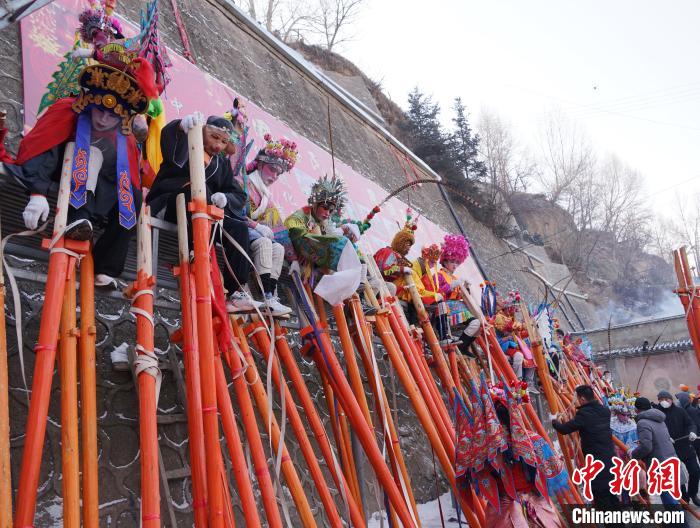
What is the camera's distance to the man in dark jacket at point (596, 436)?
4.36 meters

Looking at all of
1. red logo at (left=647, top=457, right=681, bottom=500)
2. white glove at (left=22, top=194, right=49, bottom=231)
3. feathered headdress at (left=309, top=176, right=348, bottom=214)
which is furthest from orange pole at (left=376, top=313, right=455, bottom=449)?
red logo at (left=647, top=457, right=681, bottom=500)

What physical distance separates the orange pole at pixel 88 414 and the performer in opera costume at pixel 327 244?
1.34 metres

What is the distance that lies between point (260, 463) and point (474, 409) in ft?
5.38

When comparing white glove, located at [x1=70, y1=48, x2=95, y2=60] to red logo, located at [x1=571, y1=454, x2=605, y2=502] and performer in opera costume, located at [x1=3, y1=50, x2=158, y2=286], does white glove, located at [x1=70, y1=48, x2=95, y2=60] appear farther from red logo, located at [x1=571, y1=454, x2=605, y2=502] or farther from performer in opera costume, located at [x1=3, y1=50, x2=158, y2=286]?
red logo, located at [x1=571, y1=454, x2=605, y2=502]

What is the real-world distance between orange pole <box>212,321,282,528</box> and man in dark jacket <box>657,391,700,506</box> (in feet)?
19.3

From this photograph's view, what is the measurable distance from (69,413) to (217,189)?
53.0 inches

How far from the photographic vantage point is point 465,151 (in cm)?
1842

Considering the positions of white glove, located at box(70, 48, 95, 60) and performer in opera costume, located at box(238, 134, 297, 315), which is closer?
white glove, located at box(70, 48, 95, 60)

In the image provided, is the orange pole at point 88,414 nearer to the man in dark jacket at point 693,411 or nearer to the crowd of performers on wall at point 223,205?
the crowd of performers on wall at point 223,205

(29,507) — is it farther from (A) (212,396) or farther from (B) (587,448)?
(B) (587,448)

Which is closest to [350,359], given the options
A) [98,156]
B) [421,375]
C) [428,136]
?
[421,375]

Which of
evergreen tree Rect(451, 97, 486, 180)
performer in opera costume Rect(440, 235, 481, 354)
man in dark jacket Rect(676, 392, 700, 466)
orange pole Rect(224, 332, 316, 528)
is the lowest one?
man in dark jacket Rect(676, 392, 700, 466)

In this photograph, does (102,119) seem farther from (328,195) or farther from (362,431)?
(362,431)

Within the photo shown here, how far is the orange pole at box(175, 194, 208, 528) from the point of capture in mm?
1902
